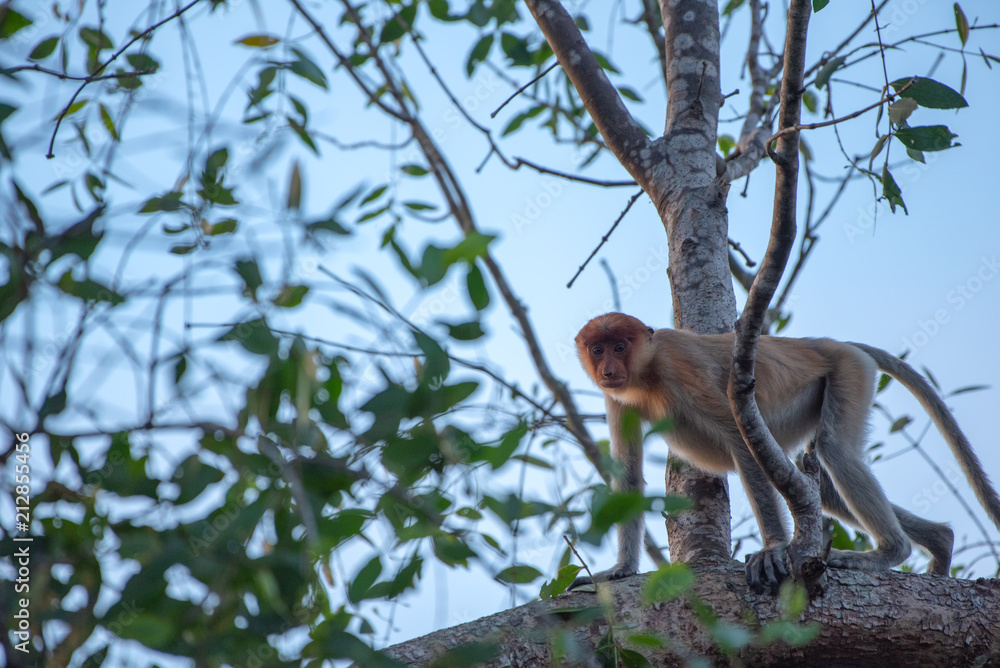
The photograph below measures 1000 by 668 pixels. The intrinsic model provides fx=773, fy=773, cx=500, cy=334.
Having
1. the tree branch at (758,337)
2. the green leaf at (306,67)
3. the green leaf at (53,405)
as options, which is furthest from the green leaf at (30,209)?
the tree branch at (758,337)

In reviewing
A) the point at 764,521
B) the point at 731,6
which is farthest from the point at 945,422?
the point at 731,6

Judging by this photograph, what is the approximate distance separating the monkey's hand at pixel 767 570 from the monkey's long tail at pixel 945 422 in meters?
1.54

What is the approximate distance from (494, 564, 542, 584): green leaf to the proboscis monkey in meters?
2.33

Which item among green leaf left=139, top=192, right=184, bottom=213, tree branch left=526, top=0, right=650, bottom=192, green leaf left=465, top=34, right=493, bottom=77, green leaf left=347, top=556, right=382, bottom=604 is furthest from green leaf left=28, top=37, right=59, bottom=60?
tree branch left=526, top=0, right=650, bottom=192

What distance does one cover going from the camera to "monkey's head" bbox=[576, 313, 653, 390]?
171 inches

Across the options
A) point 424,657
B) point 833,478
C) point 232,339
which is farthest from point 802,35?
point 833,478

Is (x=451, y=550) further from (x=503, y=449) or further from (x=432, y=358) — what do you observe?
(x=432, y=358)

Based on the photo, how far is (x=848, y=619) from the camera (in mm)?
2846

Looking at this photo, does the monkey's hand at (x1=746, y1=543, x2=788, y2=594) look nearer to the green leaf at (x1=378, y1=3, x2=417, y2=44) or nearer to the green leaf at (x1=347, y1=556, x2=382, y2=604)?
the green leaf at (x1=347, y1=556, x2=382, y2=604)

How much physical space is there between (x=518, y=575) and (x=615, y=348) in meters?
3.15

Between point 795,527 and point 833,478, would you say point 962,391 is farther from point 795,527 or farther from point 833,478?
point 795,527

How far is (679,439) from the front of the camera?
13.4 feet

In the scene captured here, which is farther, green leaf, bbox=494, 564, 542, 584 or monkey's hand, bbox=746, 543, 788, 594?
monkey's hand, bbox=746, 543, 788, 594

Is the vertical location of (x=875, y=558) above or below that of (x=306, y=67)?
below
